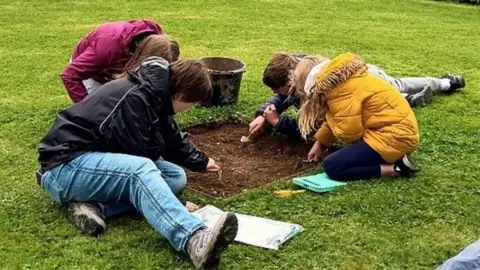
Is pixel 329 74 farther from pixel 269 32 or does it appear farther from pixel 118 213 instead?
pixel 269 32

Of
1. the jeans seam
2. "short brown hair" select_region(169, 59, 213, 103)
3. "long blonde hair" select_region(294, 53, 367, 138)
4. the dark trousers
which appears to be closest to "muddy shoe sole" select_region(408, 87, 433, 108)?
"long blonde hair" select_region(294, 53, 367, 138)

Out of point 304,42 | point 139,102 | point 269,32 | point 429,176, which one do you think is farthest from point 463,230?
point 269,32

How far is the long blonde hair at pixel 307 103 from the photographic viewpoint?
13.7ft

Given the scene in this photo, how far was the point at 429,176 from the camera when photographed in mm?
4113

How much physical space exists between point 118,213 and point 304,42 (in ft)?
15.5

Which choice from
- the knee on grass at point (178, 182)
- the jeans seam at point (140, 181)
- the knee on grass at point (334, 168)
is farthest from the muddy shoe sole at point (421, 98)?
the jeans seam at point (140, 181)

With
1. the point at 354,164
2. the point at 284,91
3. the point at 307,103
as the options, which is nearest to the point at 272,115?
the point at 284,91

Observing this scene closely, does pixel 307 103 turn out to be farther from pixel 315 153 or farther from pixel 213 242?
pixel 213 242

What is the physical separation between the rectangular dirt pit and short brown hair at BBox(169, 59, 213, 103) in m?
0.71

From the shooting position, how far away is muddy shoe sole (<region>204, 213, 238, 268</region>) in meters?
2.95

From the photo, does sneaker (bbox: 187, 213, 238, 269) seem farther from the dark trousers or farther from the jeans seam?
the dark trousers

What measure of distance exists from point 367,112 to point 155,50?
1219 mm

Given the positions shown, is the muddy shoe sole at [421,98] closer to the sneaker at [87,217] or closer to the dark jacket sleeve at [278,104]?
the dark jacket sleeve at [278,104]

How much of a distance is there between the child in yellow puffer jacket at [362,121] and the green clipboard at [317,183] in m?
0.06
